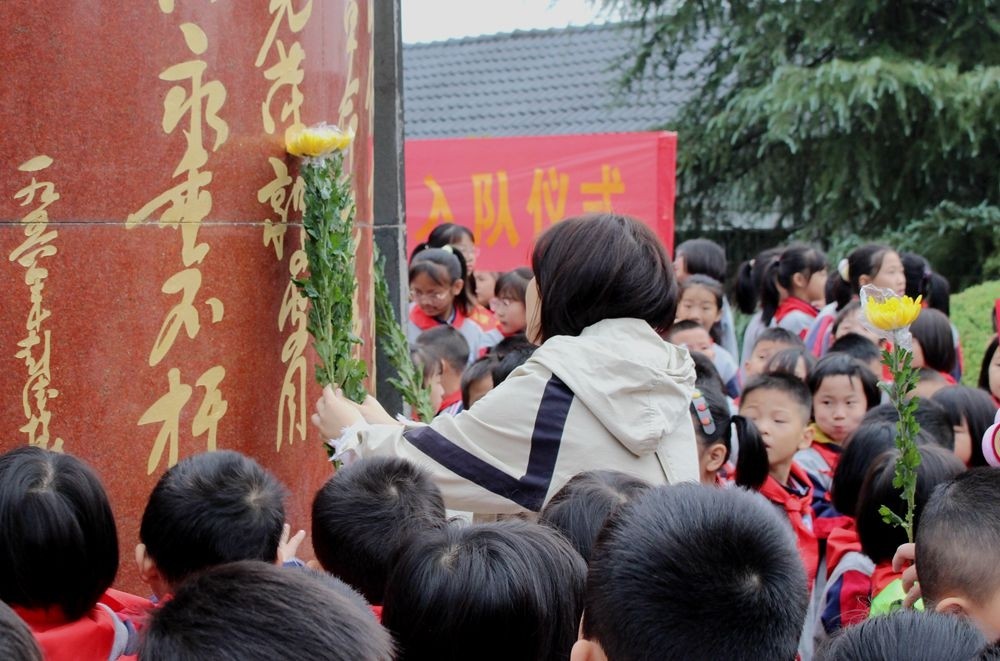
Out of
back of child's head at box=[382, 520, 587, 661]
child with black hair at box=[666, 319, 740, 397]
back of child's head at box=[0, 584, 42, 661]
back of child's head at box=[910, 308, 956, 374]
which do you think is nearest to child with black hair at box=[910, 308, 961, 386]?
back of child's head at box=[910, 308, 956, 374]

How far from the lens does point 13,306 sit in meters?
3.12

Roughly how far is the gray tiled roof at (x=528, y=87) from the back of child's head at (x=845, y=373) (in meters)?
12.2

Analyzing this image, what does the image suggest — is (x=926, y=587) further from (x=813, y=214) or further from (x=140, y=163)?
(x=813, y=214)

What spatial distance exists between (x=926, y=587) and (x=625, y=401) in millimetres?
799

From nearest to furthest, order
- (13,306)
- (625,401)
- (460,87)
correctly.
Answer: (625,401) → (13,306) → (460,87)

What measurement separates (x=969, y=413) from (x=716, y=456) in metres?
1.14

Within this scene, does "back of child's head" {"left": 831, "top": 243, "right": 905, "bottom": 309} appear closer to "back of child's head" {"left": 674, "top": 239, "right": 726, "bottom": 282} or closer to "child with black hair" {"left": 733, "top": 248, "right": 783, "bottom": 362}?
"child with black hair" {"left": 733, "top": 248, "right": 783, "bottom": 362}

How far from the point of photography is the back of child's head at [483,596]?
1.92 metres

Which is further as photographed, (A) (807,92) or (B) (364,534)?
(A) (807,92)

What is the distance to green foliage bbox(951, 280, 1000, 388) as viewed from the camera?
28.0ft

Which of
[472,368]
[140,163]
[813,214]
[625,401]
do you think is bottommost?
[813,214]

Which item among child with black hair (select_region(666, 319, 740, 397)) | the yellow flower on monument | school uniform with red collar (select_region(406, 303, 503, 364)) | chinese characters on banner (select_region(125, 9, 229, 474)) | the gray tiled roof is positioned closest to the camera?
chinese characters on banner (select_region(125, 9, 229, 474))

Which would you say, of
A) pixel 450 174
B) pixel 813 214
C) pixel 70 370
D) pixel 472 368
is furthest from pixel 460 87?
pixel 70 370

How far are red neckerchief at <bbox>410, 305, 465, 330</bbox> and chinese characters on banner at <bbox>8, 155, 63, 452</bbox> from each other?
3.73 m
